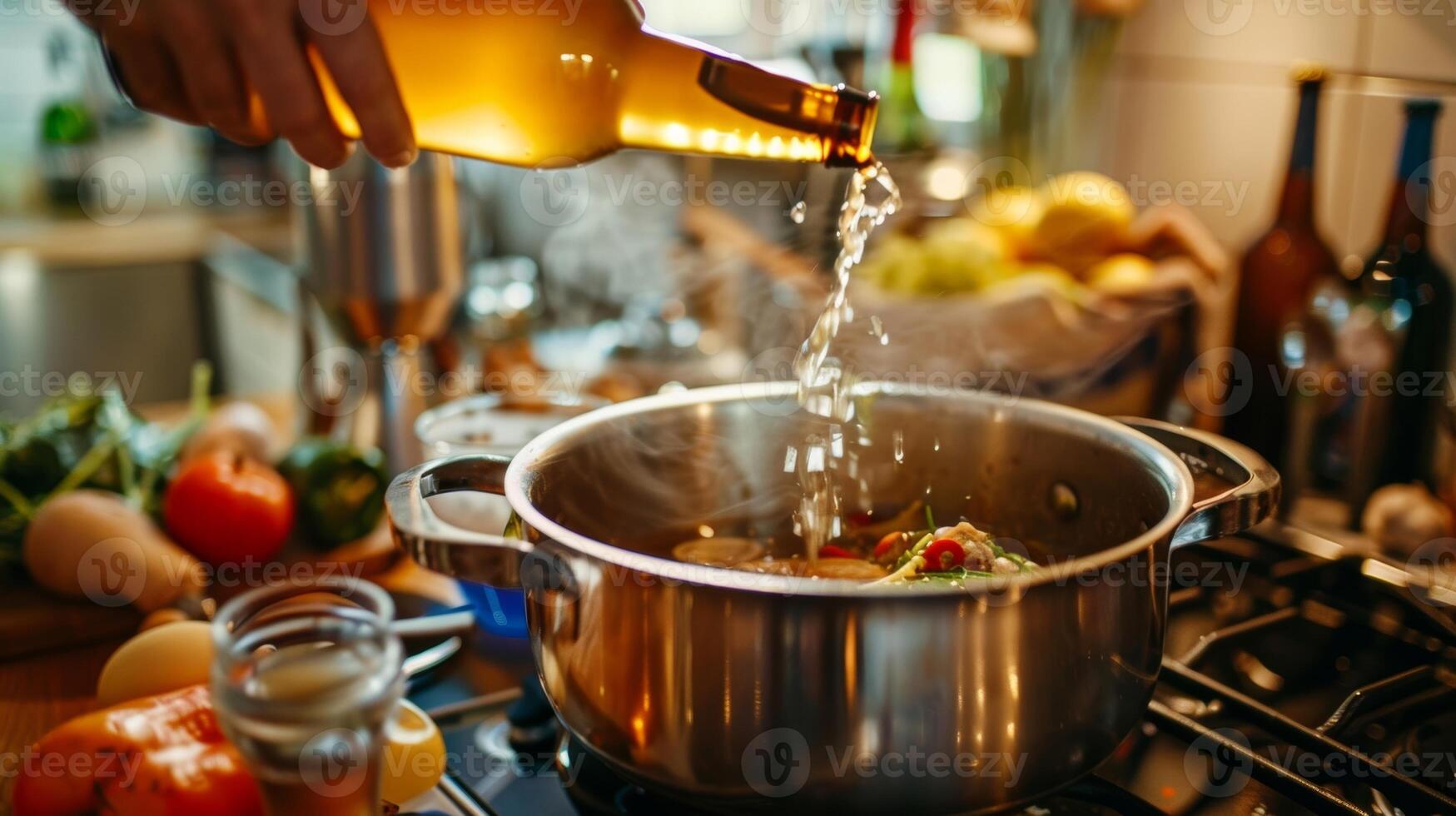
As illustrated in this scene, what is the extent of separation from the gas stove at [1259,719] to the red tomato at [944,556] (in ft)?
0.40

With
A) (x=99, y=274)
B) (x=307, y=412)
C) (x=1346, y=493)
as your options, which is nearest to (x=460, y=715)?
(x=307, y=412)

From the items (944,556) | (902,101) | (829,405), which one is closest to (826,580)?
(944,556)

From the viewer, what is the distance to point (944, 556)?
0.56 metres

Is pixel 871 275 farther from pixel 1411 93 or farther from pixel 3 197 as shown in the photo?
pixel 3 197

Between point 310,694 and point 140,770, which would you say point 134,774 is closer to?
point 140,770

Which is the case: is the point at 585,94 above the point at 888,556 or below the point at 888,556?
above

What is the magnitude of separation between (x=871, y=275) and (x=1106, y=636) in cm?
85

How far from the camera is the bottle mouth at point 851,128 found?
59cm

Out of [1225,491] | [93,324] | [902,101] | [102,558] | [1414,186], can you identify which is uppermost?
[902,101]

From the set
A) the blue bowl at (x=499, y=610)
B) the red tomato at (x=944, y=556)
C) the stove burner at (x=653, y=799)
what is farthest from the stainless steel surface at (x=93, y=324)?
the red tomato at (x=944, y=556)

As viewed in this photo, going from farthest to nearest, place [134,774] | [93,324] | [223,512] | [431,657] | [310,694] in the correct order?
[93,324] → [223,512] → [431,657] → [134,774] → [310,694]

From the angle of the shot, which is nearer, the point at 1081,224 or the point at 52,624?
the point at 52,624

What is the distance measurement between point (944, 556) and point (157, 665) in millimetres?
427

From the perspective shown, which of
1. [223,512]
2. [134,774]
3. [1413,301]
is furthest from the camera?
[1413,301]
